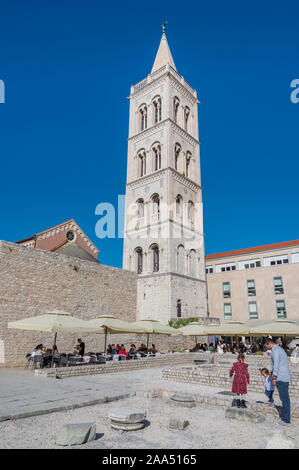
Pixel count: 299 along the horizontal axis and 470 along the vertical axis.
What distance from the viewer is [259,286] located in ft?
111

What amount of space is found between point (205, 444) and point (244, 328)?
1386 centimetres

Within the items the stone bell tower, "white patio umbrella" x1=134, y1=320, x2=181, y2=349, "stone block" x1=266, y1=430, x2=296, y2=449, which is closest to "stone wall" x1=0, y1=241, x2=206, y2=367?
the stone bell tower

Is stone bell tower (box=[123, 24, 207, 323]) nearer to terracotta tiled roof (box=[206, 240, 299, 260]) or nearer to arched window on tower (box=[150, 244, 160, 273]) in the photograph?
arched window on tower (box=[150, 244, 160, 273])

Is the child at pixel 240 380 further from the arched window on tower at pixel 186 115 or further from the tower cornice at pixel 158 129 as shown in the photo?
the arched window on tower at pixel 186 115

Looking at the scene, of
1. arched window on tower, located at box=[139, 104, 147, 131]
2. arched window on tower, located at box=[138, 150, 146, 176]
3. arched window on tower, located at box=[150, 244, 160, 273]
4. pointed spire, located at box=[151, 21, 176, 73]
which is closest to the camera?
arched window on tower, located at box=[150, 244, 160, 273]

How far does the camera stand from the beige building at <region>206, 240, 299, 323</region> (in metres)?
32.2

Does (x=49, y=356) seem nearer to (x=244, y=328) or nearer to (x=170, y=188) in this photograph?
(x=244, y=328)

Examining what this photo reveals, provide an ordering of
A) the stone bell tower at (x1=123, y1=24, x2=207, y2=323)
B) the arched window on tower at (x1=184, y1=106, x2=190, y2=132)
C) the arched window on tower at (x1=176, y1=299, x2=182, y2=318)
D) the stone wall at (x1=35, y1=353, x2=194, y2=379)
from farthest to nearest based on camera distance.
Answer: the arched window on tower at (x1=184, y1=106, x2=190, y2=132)
the stone bell tower at (x1=123, y1=24, x2=207, y2=323)
the arched window on tower at (x1=176, y1=299, x2=182, y2=318)
the stone wall at (x1=35, y1=353, x2=194, y2=379)

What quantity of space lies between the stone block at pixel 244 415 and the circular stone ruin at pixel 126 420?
75.0 inches

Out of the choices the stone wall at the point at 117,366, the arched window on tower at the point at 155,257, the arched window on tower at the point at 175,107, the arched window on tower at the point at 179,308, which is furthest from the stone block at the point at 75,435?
the arched window on tower at the point at 175,107

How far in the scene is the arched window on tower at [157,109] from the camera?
108ft

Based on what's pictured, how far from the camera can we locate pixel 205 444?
4.53 m

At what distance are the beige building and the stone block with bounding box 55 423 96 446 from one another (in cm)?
3133

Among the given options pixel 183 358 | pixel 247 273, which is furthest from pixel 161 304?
pixel 247 273
